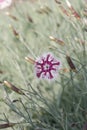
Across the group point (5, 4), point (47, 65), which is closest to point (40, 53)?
point (5, 4)

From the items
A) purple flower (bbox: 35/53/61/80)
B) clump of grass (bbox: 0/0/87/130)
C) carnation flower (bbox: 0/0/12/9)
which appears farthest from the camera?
carnation flower (bbox: 0/0/12/9)

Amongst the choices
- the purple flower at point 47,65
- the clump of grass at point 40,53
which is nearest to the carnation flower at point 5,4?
the clump of grass at point 40,53

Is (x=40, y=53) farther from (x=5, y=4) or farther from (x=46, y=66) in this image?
(x=46, y=66)

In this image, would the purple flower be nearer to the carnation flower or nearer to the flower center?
the flower center

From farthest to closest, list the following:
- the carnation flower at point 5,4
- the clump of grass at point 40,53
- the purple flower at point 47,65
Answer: the carnation flower at point 5,4 < the clump of grass at point 40,53 < the purple flower at point 47,65

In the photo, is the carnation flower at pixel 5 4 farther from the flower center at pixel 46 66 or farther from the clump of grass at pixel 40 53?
the flower center at pixel 46 66

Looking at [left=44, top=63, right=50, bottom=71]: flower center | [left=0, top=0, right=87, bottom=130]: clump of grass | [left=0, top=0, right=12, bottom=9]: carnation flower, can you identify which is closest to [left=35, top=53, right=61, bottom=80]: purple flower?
[left=44, top=63, right=50, bottom=71]: flower center

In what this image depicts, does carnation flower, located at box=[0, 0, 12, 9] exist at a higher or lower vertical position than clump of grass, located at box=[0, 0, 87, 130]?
higher

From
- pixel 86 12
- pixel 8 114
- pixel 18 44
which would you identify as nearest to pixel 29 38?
pixel 18 44
